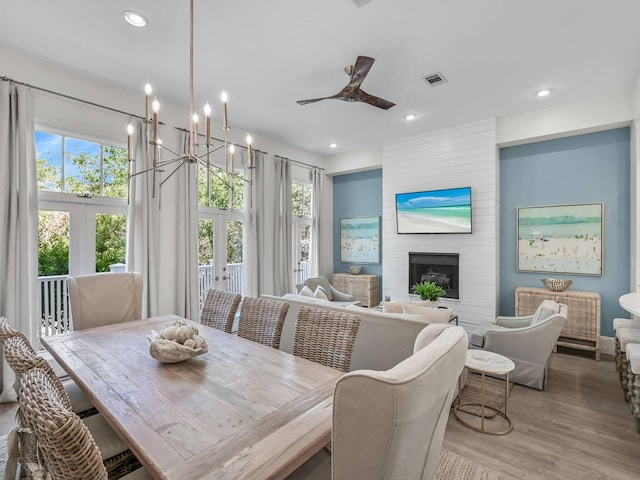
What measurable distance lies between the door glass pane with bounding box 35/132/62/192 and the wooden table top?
1.92m

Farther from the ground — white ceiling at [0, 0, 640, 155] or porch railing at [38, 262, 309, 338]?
white ceiling at [0, 0, 640, 155]

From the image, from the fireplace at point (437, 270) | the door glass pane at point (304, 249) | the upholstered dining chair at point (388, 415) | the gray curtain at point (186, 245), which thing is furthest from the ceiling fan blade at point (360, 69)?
the door glass pane at point (304, 249)

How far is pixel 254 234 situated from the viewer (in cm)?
507

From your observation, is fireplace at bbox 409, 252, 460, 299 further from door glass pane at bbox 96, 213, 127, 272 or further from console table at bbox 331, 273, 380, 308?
door glass pane at bbox 96, 213, 127, 272

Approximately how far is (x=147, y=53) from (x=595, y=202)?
5528 millimetres

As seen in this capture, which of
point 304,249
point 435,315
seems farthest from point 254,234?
point 435,315

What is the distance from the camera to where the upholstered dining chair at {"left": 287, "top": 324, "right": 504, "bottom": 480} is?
30.7 inches

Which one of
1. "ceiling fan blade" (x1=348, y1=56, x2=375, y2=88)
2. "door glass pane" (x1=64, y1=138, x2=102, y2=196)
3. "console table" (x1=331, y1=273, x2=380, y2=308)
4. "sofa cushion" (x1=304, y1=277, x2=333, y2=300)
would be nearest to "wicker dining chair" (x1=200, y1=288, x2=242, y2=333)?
"door glass pane" (x1=64, y1=138, x2=102, y2=196)

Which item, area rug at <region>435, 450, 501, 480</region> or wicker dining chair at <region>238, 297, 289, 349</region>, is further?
wicker dining chair at <region>238, 297, 289, 349</region>

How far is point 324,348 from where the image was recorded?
1.93m

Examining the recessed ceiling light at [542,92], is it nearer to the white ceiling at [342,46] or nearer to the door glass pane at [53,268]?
the white ceiling at [342,46]

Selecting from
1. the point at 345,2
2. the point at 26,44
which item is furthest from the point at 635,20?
the point at 26,44

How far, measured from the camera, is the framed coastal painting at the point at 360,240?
6.28 m

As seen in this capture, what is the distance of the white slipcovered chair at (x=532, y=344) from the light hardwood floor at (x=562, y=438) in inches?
5.6
